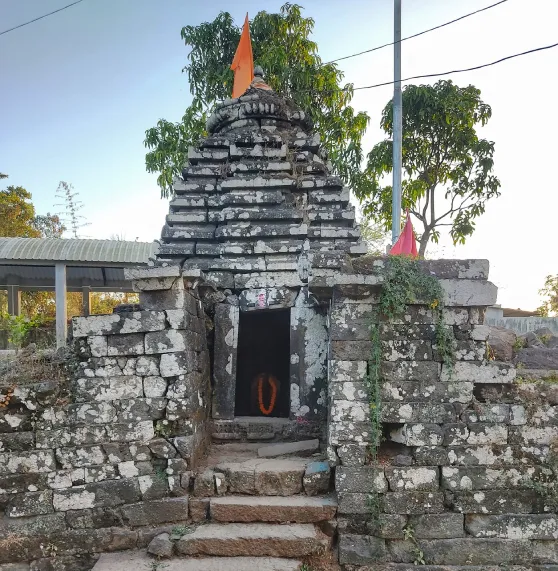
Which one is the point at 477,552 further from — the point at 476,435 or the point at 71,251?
the point at 71,251

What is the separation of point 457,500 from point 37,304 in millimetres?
18158

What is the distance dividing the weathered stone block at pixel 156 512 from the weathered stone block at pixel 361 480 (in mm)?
1458

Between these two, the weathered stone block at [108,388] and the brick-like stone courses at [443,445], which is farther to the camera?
the weathered stone block at [108,388]

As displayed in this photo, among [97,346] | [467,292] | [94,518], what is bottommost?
[94,518]

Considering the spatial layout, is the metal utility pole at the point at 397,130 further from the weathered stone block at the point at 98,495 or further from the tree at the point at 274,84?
the weathered stone block at the point at 98,495

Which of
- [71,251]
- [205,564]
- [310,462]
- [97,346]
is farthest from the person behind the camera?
[71,251]

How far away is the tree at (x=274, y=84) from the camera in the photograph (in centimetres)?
1213

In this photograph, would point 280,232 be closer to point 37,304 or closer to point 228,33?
point 228,33

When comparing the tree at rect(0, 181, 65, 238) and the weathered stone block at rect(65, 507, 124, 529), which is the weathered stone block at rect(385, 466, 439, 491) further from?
the tree at rect(0, 181, 65, 238)

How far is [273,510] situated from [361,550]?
849mm

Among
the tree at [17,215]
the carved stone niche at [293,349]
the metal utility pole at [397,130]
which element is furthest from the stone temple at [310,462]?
the tree at [17,215]

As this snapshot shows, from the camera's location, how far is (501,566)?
4.29 meters

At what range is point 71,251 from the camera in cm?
1087

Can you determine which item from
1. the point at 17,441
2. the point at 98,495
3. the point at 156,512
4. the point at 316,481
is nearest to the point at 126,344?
the point at 17,441
